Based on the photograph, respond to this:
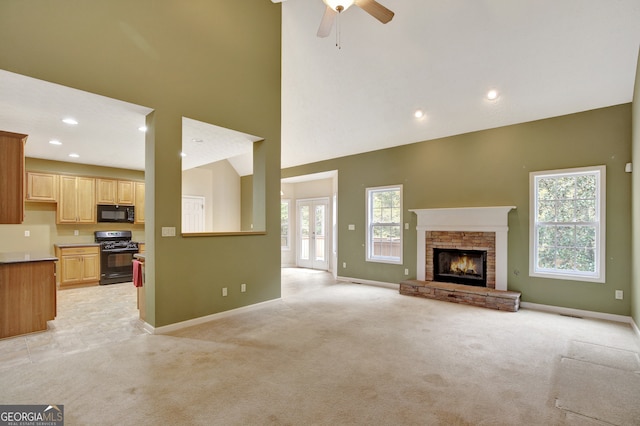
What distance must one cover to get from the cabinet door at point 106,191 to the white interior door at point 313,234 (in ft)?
14.8

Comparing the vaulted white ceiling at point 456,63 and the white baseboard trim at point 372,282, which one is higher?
the vaulted white ceiling at point 456,63

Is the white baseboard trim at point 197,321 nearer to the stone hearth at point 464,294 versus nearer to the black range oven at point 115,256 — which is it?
the stone hearth at point 464,294

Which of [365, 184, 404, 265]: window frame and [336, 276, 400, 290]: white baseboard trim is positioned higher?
[365, 184, 404, 265]: window frame

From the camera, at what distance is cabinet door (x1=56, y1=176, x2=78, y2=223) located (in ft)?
21.1

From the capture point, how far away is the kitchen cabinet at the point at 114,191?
6.92 m

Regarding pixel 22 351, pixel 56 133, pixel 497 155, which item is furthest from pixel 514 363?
pixel 56 133

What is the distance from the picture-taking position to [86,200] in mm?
6746

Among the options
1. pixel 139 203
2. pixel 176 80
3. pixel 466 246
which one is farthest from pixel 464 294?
pixel 139 203

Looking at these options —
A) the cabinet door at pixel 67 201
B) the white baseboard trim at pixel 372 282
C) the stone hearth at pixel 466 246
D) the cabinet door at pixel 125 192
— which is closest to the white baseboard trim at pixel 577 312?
the stone hearth at pixel 466 246

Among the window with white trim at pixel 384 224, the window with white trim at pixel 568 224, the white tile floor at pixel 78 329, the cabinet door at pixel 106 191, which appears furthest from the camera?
the cabinet door at pixel 106 191

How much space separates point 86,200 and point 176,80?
4.60 meters

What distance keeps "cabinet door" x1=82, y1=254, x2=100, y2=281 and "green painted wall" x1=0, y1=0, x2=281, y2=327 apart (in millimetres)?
3844

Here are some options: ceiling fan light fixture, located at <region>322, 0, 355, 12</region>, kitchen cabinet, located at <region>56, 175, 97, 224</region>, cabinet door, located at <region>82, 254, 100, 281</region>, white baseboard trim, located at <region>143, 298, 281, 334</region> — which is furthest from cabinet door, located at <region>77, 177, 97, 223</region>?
ceiling fan light fixture, located at <region>322, 0, 355, 12</region>

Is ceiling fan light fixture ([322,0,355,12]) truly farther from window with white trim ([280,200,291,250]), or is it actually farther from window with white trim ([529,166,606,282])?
window with white trim ([280,200,291,250])
